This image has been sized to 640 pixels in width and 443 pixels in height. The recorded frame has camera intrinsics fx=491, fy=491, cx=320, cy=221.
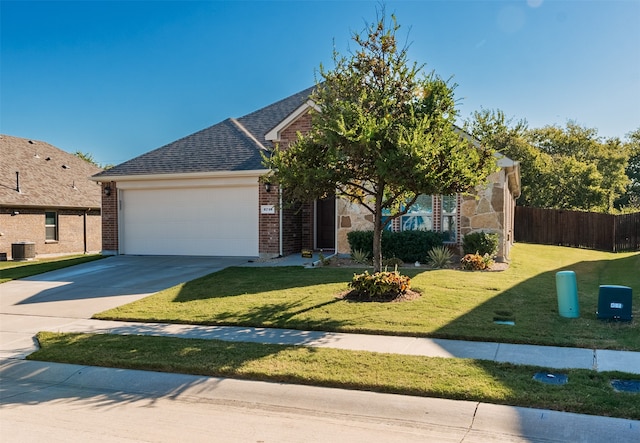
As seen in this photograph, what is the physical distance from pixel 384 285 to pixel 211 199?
9.25m

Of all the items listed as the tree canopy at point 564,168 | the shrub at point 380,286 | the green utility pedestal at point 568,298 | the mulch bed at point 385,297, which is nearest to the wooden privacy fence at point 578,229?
the tree canopy at point 564,168

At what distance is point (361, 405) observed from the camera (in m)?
4.97

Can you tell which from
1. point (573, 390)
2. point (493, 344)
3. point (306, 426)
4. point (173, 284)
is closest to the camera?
point (306, 426)

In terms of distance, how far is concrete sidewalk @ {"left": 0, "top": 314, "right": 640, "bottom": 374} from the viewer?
596cm

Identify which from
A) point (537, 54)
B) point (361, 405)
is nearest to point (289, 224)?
point (537, 54)

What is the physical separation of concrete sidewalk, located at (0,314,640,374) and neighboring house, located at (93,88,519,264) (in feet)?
25.4

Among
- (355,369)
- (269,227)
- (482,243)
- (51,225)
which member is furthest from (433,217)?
(51,225)

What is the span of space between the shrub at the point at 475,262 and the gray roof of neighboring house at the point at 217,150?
7021 millimetres

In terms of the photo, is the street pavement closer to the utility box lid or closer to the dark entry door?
the utility box lid

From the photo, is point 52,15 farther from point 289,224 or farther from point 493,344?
point 493,344

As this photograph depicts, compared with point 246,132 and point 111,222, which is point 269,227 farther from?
point 111,222

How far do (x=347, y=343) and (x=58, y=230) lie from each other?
803 inches

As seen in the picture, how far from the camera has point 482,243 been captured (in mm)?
13695

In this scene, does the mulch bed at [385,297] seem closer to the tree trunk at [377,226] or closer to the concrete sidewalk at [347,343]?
the tree trunk at [377,226]
